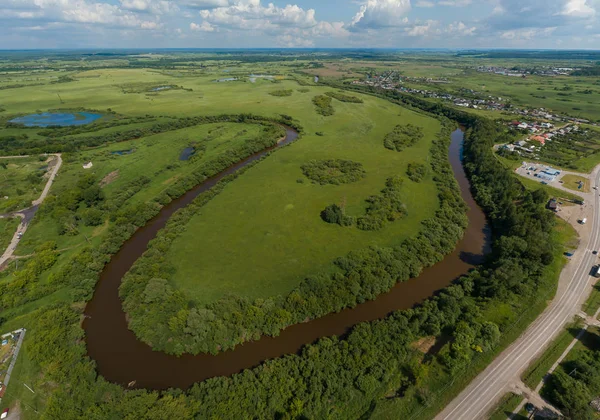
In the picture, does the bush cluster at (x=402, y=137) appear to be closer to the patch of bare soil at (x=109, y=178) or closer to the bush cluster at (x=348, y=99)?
the bush cluster at (x=348, y=99)

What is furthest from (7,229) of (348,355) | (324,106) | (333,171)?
(324,106)

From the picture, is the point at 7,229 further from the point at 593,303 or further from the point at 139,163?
the point at 593,303

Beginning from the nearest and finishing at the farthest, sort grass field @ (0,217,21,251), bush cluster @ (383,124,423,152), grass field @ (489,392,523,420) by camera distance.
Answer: grass field @ (489,392,523,420)
grass field @ (0,217,21,251)
bush cluster @ (383,124,423,152)

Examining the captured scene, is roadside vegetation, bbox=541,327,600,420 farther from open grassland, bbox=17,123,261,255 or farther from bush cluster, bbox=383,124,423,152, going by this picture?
bush cluster, bbox=383,124,423,152

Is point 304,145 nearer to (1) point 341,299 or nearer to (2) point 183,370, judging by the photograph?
(1) point 341,299

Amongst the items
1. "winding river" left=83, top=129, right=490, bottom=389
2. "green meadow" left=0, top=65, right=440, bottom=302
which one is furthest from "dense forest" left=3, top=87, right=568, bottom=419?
"green meadow" left=0, top=65, right=440, bottom=302

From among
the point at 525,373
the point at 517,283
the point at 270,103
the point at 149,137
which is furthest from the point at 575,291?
the point at 270,103
